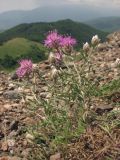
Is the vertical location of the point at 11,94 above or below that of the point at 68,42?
below

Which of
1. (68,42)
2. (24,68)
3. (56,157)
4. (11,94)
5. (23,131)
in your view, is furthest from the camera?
(11,94)

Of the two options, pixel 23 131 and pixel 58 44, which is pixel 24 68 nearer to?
pixel 58 44

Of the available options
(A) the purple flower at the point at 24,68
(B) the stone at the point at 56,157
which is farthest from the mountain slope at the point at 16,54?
(B) the stone at the point at 56,157

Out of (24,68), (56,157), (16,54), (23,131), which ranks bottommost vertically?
(16,54)

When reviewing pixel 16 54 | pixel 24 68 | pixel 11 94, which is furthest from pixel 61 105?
pixel 16 54

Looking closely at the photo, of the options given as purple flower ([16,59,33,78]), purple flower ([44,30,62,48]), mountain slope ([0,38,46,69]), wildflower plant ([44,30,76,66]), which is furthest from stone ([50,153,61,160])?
mountain slope ([0,38,46,69])

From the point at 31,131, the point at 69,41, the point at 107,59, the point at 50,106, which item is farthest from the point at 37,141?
the point at 107,59
